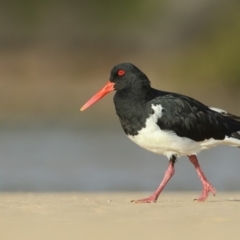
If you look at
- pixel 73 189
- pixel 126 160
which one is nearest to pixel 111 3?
pixel 126 160

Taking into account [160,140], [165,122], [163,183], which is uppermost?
[165,122]

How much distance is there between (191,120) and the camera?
1318 cm

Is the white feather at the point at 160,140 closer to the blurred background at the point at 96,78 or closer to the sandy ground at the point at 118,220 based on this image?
the sandy ground at the point at 118,220

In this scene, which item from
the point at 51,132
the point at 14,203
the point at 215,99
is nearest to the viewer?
the point at 14,203

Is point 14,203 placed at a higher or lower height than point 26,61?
lower

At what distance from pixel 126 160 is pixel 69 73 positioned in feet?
50.5

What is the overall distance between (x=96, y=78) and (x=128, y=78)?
21.8 m

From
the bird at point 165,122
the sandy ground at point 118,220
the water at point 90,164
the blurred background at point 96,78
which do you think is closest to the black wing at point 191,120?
the bird at point 165,122

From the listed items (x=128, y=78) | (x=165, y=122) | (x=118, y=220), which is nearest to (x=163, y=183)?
(x=165, y=122)

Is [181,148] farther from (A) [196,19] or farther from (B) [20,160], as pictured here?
(A) [196,19]

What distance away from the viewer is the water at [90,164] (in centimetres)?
1752

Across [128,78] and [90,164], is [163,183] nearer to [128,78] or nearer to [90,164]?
[128,78]

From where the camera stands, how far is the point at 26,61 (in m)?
36.7

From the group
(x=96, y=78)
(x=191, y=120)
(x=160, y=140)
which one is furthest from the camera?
(x=96, y=78)
